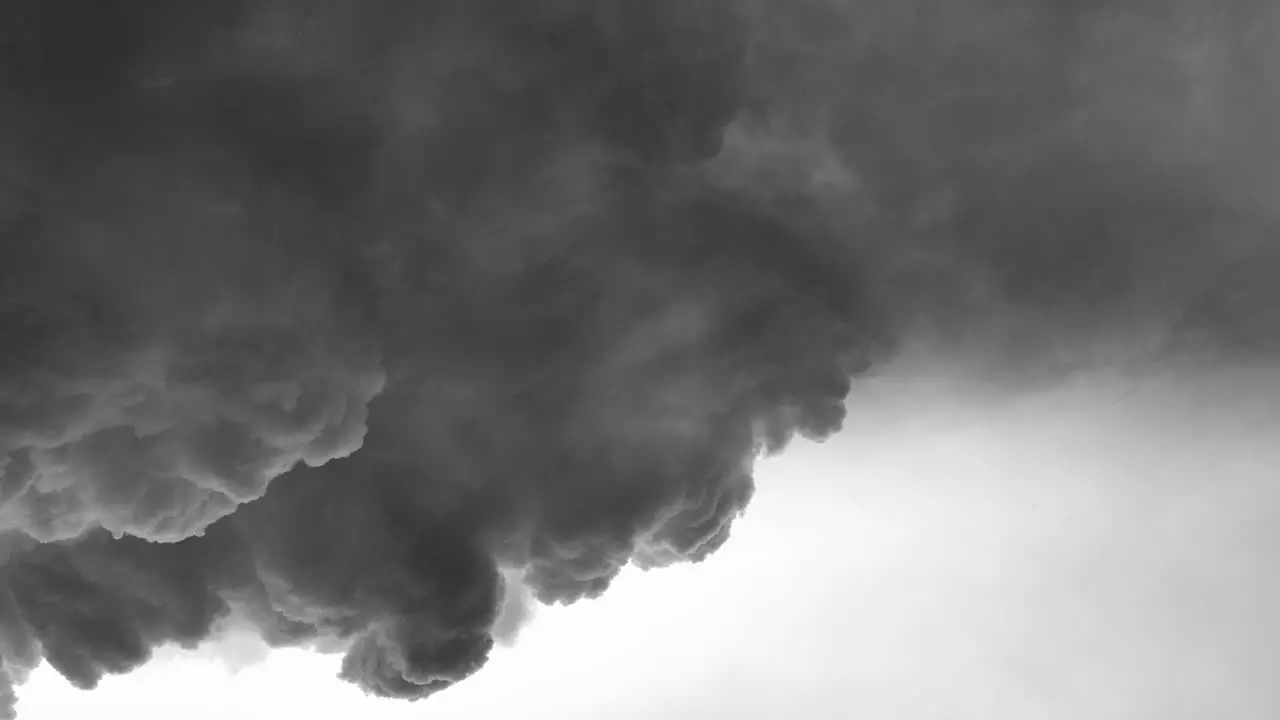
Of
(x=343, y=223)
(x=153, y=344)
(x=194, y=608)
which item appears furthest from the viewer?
(x=194, y=608)

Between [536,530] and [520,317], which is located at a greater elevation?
[520,317]

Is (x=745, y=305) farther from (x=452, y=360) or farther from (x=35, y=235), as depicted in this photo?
(x=35, y=235)

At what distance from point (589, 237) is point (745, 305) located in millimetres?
4635

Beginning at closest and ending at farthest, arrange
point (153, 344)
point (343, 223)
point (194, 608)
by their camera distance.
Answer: point (153, 344)
point (343, 223)
point (194, 608)

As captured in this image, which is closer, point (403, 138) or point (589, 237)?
point (403, 138)

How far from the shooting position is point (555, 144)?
26.0 meters

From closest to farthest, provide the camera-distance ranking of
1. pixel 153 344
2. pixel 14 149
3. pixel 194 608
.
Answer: pixel 14 149 < pixel 153 344 < pixel 194 608

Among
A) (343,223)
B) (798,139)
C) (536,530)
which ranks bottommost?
(536,530)

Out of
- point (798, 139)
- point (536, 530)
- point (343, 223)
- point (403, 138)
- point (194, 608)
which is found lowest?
point (194, 608)

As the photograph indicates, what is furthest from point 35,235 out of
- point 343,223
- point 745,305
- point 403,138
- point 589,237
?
Result: point 745,305

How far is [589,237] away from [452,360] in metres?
4.91

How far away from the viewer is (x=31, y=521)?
24.4 m

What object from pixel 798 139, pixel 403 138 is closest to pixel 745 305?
pixel 798 139

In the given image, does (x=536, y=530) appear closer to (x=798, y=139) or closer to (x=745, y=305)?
(x=745, y=305)
